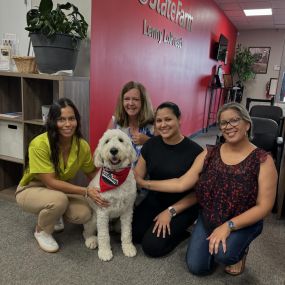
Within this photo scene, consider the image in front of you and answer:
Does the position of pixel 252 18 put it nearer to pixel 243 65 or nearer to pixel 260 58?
pixel 243 65

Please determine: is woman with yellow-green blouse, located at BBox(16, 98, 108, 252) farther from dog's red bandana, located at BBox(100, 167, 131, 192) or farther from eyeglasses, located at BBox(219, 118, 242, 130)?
eyeglasses, located at BBox(219, 118, 242, 130)

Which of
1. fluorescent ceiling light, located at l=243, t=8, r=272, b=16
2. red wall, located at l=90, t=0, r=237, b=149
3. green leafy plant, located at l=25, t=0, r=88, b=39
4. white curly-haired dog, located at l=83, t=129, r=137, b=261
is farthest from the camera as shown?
fluorescent ceiling light, located at l=243, t=8, r=272, b=16

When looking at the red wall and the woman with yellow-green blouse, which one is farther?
the red wall

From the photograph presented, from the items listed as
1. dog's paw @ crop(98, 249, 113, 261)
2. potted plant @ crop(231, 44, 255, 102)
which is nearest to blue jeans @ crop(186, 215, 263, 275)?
dog's paw @ crop(98, 249, 113, 261)

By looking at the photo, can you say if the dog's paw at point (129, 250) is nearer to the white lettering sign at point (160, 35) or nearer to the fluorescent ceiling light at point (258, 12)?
the white lettering sign at point (160, 35)

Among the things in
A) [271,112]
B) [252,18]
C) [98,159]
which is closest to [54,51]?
[98,159]

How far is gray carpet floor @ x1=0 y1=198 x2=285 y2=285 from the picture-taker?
1679 millimetres

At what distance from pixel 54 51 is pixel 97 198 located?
4.13 ft

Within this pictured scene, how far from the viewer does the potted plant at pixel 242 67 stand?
27.4 ft

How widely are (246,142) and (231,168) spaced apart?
0.18 m

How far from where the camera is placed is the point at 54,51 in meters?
2.28

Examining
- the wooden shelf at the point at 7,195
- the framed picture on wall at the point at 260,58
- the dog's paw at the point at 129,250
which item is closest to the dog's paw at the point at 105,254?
the dog's paw at the point at 129,250

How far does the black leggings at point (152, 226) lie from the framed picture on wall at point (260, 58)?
7.88m

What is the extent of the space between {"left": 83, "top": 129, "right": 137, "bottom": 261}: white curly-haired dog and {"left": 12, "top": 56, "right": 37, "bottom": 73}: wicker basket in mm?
1190
